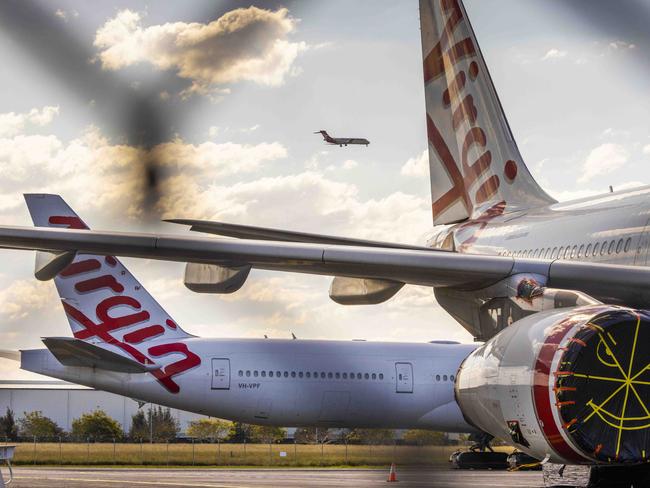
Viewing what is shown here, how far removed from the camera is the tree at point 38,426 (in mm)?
43312

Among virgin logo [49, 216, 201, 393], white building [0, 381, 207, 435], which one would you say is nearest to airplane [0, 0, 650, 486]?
virgin logo [49, 216, 201, 393]

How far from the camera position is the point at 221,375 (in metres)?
31.5

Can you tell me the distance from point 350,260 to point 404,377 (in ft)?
73.1

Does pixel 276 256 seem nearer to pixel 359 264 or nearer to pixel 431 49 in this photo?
pixel 359 264

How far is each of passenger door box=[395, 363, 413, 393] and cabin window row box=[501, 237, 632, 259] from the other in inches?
736

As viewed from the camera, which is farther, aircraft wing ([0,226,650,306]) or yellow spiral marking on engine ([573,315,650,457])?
aircraft wing ([0,226,650,306])

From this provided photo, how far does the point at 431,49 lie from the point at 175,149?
13769 millimetres

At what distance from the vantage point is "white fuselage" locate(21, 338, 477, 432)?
31.5 m

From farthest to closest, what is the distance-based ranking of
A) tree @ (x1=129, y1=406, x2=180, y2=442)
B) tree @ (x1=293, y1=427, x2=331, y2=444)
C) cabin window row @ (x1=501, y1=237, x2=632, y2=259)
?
tree @ (x1=129, y1=406, x2=180, y2=442) → tree @ (x1=293, y1=427, x2=331, y2=444) → cabin window row @ (x1=501, y1=237, x2=632, y2=259)

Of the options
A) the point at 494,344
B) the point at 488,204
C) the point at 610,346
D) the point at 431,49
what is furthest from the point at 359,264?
the point at 431,49

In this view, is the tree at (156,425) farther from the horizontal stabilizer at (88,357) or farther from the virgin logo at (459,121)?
the virgin logo at (459,121)

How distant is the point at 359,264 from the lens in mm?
10477

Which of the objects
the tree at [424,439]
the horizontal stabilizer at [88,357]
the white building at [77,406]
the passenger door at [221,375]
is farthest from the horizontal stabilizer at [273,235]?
the white building at [77,406]

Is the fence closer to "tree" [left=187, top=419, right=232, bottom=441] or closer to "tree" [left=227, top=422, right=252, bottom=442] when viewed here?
"tree" [left=227, top=422, right=252, bottom=442]
